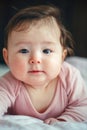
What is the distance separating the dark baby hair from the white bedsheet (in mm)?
133

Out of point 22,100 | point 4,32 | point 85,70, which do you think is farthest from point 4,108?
point 85,70

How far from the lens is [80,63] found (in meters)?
0.98

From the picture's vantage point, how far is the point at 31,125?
1.92 feet

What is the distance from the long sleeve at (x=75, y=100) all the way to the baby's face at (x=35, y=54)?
0.05 metres

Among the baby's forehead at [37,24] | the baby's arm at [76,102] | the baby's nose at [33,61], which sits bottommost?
the baby's arm at [76,102]

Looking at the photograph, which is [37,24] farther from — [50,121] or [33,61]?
[50,121]

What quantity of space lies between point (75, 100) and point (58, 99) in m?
0.03

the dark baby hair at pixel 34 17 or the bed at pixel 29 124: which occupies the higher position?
the dark baby hair at pixel 34 17

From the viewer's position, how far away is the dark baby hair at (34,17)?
570mm

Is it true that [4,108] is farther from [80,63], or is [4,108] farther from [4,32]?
[80,63]

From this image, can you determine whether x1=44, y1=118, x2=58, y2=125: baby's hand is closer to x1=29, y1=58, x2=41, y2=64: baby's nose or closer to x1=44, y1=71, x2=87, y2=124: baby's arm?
x1=44, y1=71, x2=87, y2=124: baby's arm

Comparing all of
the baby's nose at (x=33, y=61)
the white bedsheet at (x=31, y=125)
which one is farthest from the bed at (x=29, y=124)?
the baby's nose at (x=33, y=61)

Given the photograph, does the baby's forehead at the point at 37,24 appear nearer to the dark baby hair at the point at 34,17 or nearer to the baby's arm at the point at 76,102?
the dark baby hair at the point at 34,17

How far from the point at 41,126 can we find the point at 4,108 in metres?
0.08
